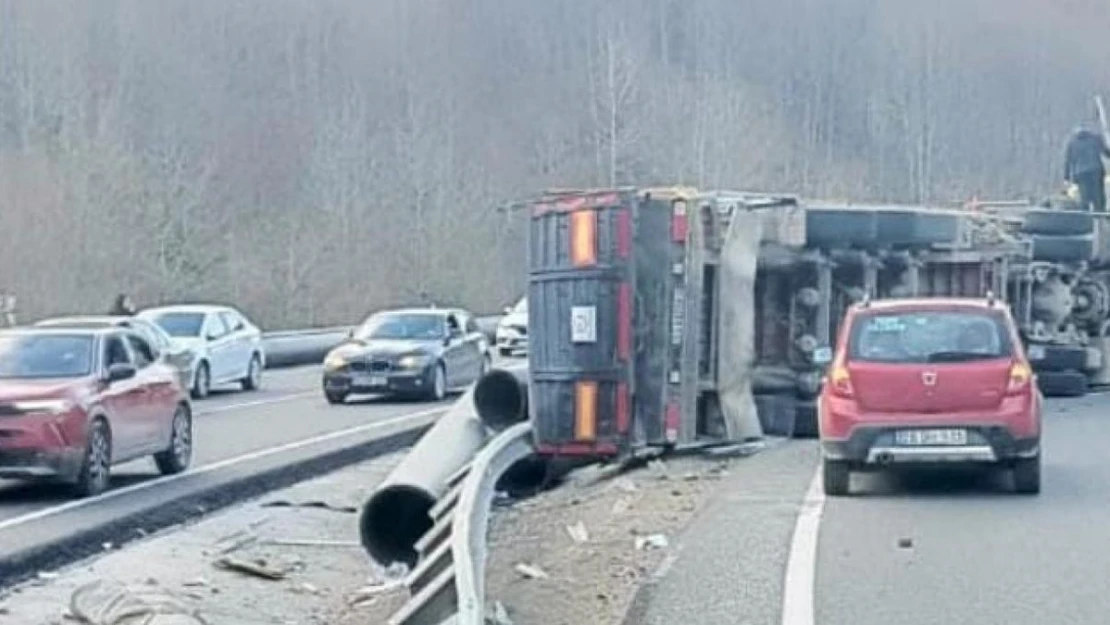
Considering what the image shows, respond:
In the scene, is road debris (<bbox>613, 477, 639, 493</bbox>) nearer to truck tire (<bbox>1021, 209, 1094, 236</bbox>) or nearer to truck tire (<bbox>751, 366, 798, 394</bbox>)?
truck tire (<bbox>751, 366, 798, 394</bbox>)

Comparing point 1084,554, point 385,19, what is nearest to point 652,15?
point 385,19

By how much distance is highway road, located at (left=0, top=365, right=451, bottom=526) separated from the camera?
2092 centimetres

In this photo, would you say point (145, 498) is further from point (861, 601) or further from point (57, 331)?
point (861, 601)

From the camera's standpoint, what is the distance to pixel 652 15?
101 meters

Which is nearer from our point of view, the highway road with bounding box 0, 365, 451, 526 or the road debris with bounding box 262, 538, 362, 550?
the road debris with bounding box 262, 538, 362, 550

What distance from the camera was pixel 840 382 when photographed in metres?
18.9

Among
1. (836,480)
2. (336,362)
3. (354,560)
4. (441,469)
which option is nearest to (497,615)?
(441,469)

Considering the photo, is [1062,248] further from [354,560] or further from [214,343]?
[354,560]

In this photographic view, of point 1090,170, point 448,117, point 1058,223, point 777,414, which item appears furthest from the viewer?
point 448,117

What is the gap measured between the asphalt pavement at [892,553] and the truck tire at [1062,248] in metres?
10.5

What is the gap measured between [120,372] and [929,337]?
727 centimetres

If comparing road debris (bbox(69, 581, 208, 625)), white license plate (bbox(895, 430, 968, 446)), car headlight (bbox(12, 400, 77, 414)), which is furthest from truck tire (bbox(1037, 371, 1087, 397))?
road debris (bbox(69, 581, 208, 625))

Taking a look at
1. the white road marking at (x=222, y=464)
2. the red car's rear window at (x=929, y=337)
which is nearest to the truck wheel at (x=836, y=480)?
the red car's rear window at (x=929, y=337)

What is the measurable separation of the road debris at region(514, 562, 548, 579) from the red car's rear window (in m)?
4.01
